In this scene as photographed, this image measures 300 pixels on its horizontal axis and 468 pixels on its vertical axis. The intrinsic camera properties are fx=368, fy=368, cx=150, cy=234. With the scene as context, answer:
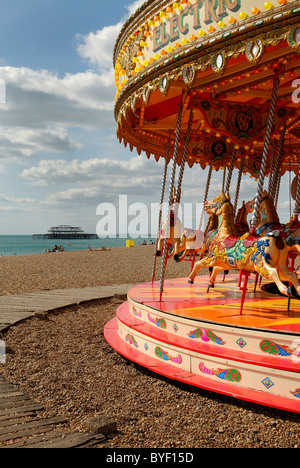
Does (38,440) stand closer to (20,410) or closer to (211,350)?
(20,410)

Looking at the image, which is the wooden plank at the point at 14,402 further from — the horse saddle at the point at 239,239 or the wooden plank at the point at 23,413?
the horse saddle at the point at 239,239

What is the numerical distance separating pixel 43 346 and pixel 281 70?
236 inches

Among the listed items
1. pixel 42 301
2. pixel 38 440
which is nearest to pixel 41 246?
pixel 42 301

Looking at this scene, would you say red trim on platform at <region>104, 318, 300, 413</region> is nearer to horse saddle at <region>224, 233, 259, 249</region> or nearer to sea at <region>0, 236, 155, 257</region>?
horse saddle at <region>224, 233, 259, 249</region>

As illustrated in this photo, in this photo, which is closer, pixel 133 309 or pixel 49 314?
pixel 133 309

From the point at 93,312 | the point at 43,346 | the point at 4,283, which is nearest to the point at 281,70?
the point at 43,346

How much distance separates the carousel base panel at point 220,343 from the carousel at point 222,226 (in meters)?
0.01

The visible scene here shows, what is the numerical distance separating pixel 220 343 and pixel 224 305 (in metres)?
1.45

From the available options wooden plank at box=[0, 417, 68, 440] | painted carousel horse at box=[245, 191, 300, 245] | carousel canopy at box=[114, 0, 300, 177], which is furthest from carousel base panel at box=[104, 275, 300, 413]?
carousel canopy at box=[114, 0, 300, 177]

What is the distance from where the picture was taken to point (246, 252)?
5676mm

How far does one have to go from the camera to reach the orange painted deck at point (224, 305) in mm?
4883

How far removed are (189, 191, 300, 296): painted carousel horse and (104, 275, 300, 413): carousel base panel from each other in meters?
0.61
